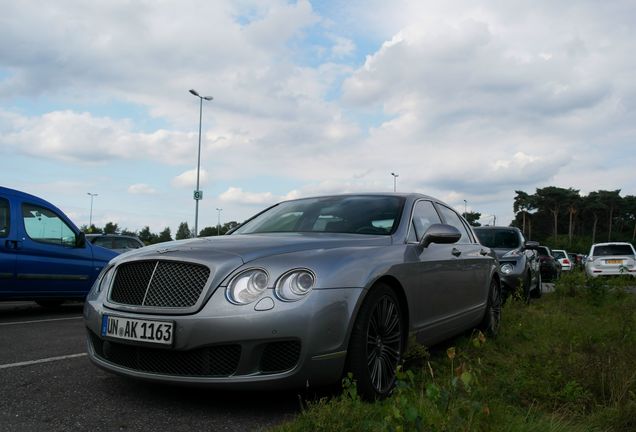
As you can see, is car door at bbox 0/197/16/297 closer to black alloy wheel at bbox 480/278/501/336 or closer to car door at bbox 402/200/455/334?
car door at bbox 402/200/455/334

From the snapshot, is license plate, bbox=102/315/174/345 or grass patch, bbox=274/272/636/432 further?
license plate, bbox=102/315/174/345

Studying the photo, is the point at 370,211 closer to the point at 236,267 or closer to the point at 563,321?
the point at 236,267

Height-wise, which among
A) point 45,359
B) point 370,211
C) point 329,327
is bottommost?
point 45,359

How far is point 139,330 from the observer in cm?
326

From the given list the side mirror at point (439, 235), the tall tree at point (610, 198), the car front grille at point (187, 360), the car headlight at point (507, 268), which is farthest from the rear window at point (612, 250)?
the tall tree at point (610, 198)

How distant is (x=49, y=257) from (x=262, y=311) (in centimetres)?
622

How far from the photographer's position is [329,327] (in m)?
3.15

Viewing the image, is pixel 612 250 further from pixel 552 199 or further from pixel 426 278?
pixel 552 199

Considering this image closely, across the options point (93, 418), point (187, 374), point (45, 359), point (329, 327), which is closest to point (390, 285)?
point (329, 327)

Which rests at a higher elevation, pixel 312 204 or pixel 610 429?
pixel 312 204

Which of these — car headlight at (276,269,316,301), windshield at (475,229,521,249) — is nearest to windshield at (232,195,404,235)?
car headlight at (276,269,316,301)

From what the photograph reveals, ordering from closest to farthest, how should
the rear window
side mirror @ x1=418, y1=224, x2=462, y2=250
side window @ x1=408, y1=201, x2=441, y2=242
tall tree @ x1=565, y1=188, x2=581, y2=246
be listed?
1. side mirror @ x1=418, y1=224, x2=462, y2=250
2. side window @ x1=408, y1=201, x2=441, y2=242
3. the rear window
4. tall tree @ x1=565, y1=188, x2=581, y2=246

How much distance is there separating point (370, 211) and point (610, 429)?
2.33m

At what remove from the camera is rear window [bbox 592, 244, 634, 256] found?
18.5 metres
